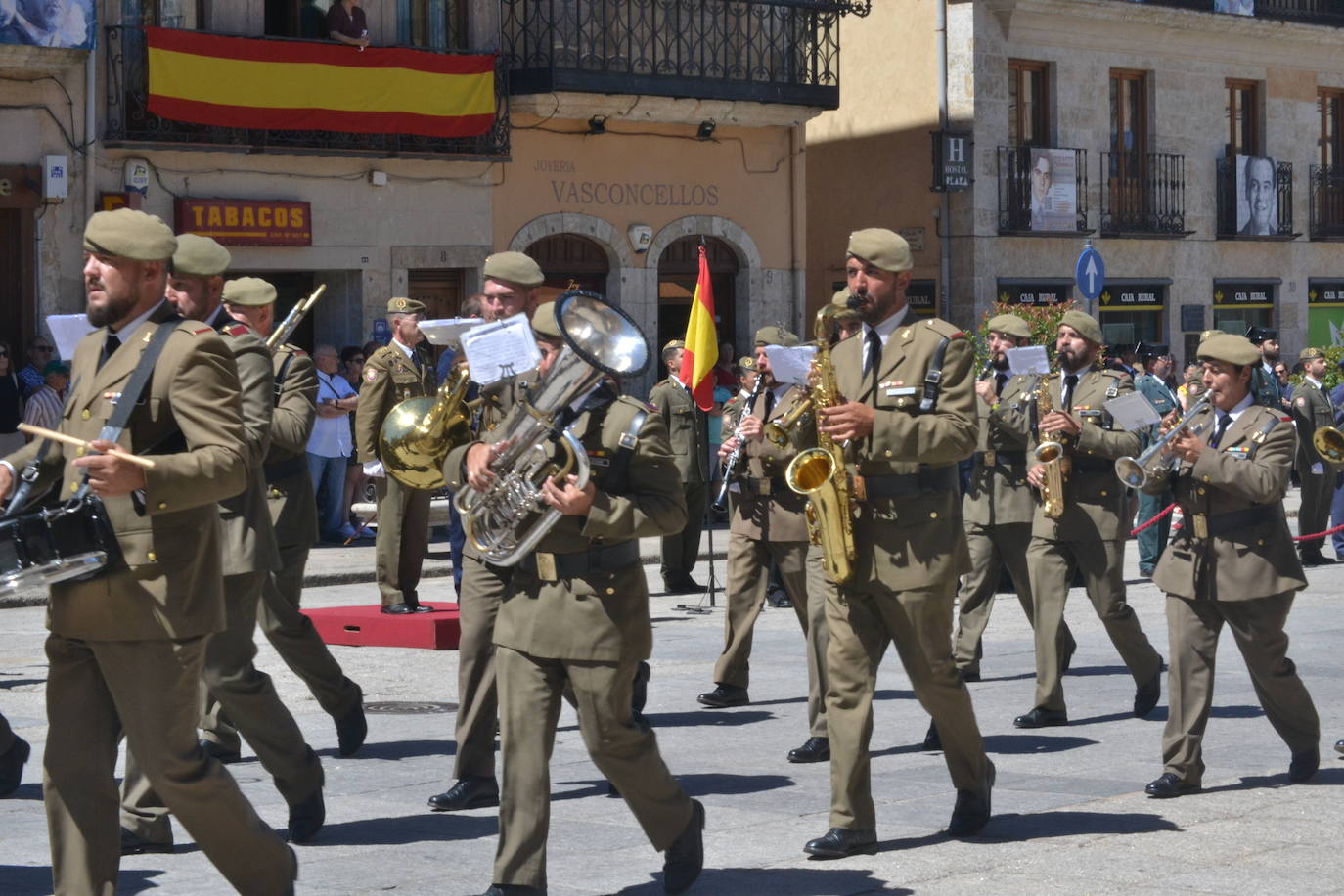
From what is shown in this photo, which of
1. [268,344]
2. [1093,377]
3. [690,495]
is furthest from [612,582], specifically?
[690,495]

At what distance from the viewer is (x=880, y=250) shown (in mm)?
7375

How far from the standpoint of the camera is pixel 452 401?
8.80 m

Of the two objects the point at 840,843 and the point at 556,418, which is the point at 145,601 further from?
the point at 840,843

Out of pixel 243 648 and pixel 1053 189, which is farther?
pixel 1053 189

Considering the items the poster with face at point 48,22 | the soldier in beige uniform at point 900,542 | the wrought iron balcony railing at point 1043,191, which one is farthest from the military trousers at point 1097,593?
the wrought iron balcony railing at point 1043,191

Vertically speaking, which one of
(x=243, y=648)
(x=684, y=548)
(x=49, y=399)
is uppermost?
(x=49, y=399)

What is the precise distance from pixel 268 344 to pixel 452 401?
861 millimetres

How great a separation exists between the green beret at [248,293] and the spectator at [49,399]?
30.6 feet

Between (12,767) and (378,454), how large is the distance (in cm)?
518

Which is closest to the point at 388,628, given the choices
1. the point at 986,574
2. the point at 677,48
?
the point at 986,574

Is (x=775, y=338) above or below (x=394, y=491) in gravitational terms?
above

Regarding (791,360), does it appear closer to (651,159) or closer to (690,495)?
(690,495)

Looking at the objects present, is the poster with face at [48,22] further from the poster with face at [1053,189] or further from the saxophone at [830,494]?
the poster with face at [1053,189]

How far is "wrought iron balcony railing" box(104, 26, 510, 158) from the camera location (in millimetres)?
20719
